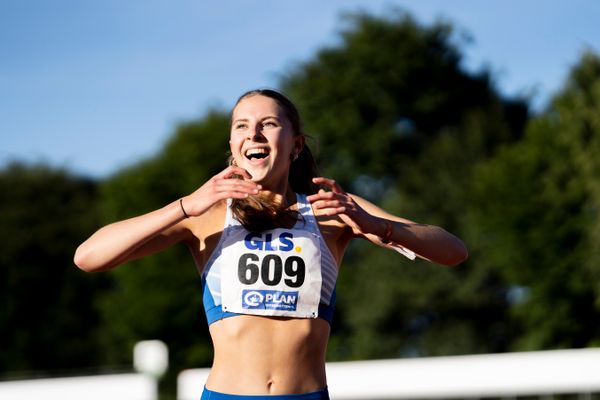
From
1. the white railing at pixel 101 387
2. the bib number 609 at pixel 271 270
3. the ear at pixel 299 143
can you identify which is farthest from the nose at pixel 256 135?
the white railing at pixel 101 387

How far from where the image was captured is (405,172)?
49781 mm

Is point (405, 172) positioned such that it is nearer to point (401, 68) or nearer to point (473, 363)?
point (401, 68)

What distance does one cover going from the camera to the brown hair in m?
4.97

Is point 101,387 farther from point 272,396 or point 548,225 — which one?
point 548,225

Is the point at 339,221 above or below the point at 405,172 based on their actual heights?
below

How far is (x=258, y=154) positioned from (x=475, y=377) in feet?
29.6

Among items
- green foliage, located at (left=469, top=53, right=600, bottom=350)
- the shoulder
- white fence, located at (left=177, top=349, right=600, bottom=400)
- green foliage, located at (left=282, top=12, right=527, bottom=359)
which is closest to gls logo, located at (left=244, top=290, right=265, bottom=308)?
the shoulder

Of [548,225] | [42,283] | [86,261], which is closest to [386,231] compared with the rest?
[86,261]

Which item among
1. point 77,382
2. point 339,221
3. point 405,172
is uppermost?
→ point 405,172

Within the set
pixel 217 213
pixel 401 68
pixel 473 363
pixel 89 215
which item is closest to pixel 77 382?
pixel 473 363

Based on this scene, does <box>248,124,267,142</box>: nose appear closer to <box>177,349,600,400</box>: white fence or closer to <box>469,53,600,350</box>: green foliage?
<box>177,349,600,400</box>: white fence

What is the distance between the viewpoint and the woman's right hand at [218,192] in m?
4.57

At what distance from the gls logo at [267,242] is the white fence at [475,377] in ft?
27.1

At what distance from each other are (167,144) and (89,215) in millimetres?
6321
